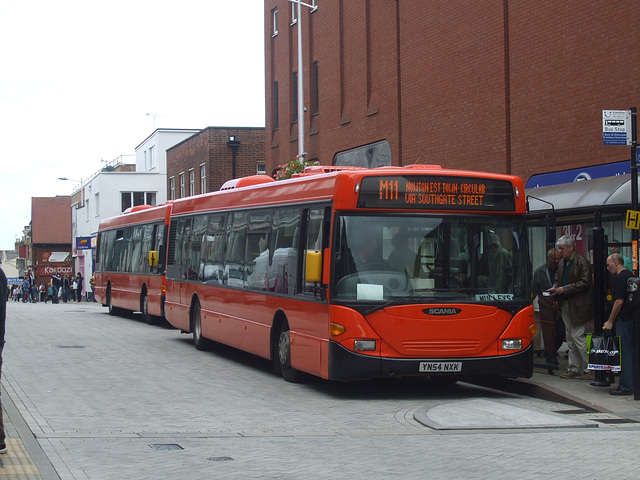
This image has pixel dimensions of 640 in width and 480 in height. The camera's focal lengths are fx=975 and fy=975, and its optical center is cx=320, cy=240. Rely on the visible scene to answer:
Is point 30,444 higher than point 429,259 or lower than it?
lower

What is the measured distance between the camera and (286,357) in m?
13.6

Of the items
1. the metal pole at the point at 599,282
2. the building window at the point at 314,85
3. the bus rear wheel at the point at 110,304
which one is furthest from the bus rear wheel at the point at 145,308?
the metal pole at the point at 599,282

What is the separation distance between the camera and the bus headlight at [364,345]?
11.6m

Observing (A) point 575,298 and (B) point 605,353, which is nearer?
(B) point 605,353

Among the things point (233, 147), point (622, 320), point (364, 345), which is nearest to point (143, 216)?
point (364, 345)

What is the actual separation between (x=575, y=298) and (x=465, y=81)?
10492 mm

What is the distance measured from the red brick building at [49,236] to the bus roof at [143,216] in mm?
76329

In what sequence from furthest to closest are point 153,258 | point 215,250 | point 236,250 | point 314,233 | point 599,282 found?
point 153,258 < point 215,250 < point 236,250 < point 314,233 < point 599,282

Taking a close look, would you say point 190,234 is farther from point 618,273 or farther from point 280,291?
point 618,273

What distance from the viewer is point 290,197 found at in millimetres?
13703

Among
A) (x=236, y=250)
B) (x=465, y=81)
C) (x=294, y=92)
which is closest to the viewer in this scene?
(x=236, y=250)

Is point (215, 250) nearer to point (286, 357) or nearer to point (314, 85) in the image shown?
point (286, 357)

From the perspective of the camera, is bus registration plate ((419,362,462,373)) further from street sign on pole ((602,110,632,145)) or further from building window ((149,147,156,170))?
building window ((149,147,156,170))

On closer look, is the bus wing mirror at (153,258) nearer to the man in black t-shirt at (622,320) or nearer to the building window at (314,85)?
the building window at (314,85)
